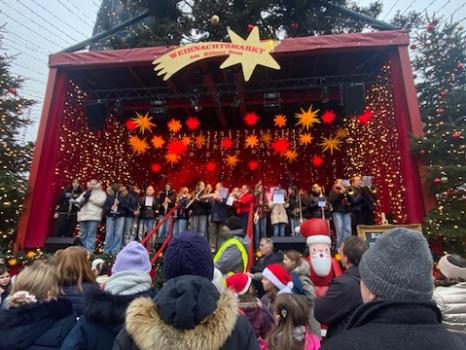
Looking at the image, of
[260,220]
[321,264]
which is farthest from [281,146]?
[321,264]

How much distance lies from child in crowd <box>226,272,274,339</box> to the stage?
227 inches

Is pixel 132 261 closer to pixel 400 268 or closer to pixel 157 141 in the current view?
pixel 400 268

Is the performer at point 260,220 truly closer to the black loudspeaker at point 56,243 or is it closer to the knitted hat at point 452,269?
the black loudspeaker at point 56,243

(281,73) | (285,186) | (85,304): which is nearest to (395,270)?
(85,304)

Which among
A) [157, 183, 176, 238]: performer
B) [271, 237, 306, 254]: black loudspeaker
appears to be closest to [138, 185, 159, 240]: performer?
[157, 183, 176, 238]: performer

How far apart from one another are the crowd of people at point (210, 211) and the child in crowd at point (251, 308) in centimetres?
506

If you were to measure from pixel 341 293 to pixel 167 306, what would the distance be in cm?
140

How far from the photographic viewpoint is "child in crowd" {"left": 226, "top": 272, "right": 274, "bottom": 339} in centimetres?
293

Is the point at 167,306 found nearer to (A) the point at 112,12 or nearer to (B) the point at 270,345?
(B) the point at 270,345

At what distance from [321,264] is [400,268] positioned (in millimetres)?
2926

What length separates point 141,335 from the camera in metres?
1.47

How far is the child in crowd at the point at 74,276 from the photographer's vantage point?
2.54 m

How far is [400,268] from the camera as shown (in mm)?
1228

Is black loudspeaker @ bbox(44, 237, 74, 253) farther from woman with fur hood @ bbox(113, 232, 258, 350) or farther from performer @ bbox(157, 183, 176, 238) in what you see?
woman with fur hood @ bbox(113, 232, 258, 350)
